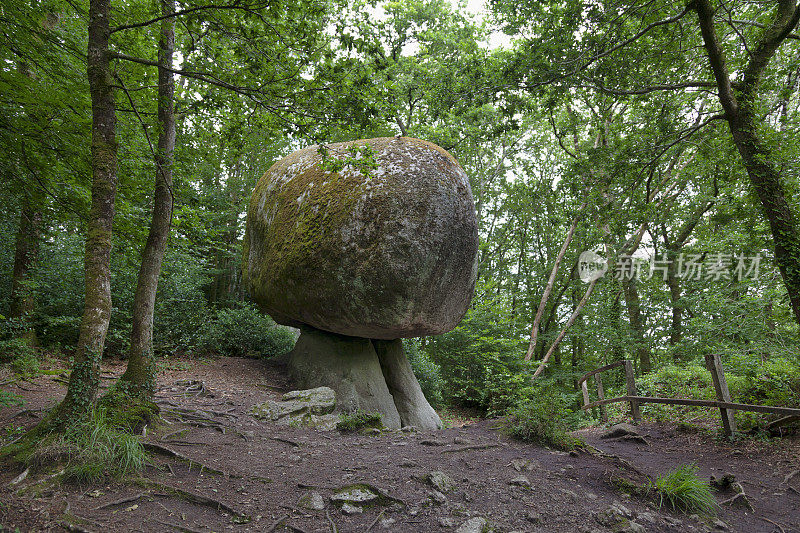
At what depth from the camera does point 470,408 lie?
12.0 metres

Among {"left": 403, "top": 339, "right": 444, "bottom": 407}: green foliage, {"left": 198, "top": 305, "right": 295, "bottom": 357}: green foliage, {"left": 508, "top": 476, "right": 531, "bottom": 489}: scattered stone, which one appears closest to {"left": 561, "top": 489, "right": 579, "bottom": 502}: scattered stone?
{"left": 508, "top": 476, "right": 531, "bottom": 489}: scattered stone

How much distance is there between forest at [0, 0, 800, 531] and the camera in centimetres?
386

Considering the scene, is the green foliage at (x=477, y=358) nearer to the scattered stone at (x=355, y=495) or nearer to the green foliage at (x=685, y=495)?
the green foliage at (x=685, y=495)

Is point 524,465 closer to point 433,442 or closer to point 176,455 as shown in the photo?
point 433,442

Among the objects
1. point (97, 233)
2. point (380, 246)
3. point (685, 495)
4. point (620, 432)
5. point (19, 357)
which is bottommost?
point (620, 432)

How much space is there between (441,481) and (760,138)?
6.17 metres

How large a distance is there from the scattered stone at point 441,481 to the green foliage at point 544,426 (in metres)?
1.93

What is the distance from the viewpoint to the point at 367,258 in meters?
6.12

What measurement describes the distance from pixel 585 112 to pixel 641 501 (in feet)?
45.9

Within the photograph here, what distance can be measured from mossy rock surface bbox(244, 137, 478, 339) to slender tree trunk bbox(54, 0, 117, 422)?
2706 mm

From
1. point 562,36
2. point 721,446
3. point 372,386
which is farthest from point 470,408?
point 562,36

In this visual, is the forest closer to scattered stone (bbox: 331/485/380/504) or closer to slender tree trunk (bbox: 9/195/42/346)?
slender tree trunk (bbox: 9/195/42/346)

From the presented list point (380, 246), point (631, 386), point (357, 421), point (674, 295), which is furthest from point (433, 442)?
point (674, 295)

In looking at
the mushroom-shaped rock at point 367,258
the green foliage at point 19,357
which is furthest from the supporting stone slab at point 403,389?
the green foliage at point 19,357
